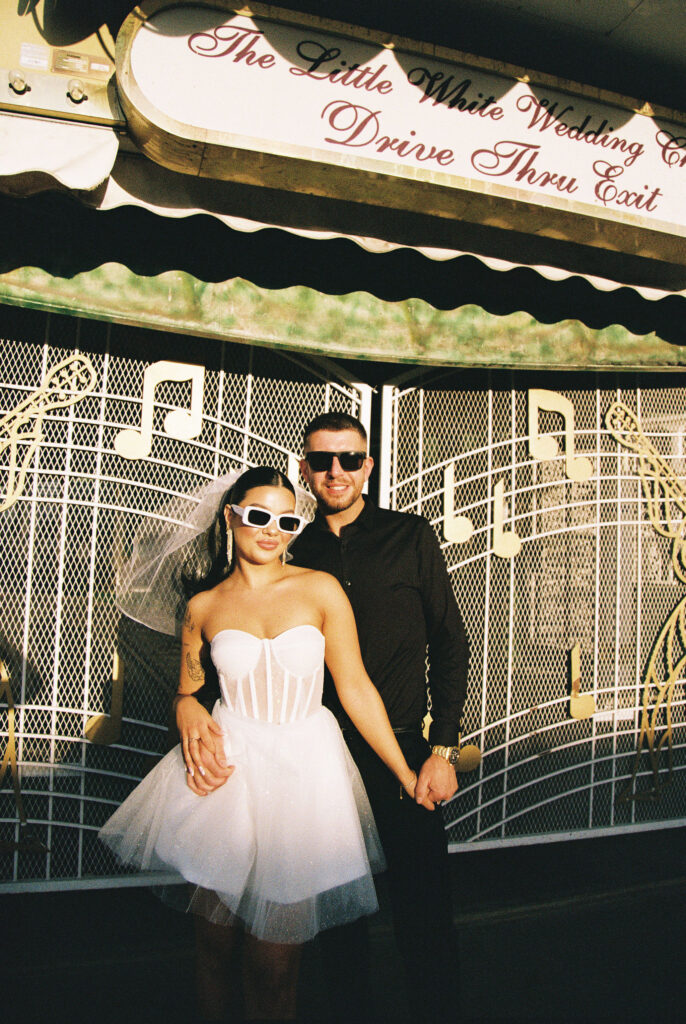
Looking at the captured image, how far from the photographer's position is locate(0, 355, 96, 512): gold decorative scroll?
325 centimetres

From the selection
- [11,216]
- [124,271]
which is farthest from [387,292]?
[11,216]

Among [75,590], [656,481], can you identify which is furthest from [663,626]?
[75,590]

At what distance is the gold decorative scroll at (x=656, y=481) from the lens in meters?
4.21

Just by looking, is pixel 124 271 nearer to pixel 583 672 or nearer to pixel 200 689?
pixel 200 689

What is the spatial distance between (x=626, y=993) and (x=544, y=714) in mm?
1453

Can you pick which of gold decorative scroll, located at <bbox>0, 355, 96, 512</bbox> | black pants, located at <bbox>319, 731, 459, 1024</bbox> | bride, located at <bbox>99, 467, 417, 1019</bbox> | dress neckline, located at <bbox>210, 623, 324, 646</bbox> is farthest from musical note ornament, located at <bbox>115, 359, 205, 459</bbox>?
black pants, located at <bbox>319, 731, 459, 1024</bbox>

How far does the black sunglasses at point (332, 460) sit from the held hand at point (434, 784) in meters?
1.02

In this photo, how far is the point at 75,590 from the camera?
335 centimetres

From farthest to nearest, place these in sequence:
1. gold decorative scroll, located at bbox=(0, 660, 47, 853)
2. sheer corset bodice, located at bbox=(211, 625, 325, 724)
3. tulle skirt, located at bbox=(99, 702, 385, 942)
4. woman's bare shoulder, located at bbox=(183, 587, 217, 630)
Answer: gold decorative scroll, located at bbox=(0, 660, 47, 853)
woman's bare shoulder, located at bbox=(183, 587, 217, 630)
sheer corset bodice, located at bbox=(211, 625, 325, 724)
tulle skirt, located at bbox=(99, 702, 385, 942)

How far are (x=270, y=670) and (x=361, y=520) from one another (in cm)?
71

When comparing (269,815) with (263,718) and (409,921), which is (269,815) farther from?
(409,921)

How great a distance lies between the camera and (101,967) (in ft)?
9.40

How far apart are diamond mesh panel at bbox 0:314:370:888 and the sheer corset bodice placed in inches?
53.7

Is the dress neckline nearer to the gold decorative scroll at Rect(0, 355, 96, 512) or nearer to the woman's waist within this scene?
the woman's waist
